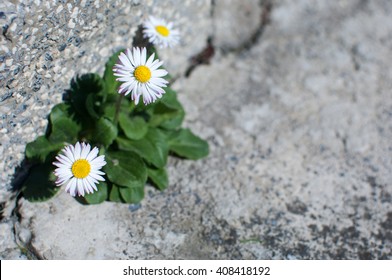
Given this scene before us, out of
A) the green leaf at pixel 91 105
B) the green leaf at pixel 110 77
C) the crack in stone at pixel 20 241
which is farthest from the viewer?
the green leaf at pixel 110 77

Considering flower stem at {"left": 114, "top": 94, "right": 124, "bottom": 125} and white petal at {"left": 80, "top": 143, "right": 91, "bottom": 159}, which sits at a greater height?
flower stem at {"left": 114, "top": 94, "right": 124, "bottom": 125}

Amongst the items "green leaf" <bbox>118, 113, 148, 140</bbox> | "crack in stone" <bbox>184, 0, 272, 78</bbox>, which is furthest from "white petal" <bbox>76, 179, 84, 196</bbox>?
"crack in stone" <bbox>184, 0, 272, 78</bbox>

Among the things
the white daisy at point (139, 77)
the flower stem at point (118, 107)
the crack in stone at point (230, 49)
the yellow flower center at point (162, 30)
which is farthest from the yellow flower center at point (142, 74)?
the crack in stone at point (230, 49)

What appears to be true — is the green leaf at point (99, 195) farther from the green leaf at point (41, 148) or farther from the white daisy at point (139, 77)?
the white daisy at point (139, 77)

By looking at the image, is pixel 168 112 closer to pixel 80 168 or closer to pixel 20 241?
pixel 80 168

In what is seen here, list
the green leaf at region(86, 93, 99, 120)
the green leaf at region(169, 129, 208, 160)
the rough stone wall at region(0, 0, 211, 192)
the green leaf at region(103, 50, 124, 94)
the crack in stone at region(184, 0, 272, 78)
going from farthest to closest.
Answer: the crack in stone at region(184, 0, 272, 78)
the green leaf at region(169, 129, 208, 160)
the green leaf at region(103, 50, 124, 94)
the green leaf at region(86, 93, 99, 120)
the rough stone wall at region(0, 0, 211, 192)

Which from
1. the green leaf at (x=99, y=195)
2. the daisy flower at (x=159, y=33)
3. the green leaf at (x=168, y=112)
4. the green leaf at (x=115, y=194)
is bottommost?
the green leaf at (x=99, y=195)

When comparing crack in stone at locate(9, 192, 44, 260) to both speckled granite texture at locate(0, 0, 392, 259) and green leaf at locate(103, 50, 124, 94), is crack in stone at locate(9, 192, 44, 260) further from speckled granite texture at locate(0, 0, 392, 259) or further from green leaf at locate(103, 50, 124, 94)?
green leaf at locate(103, 50, 124, 94)
